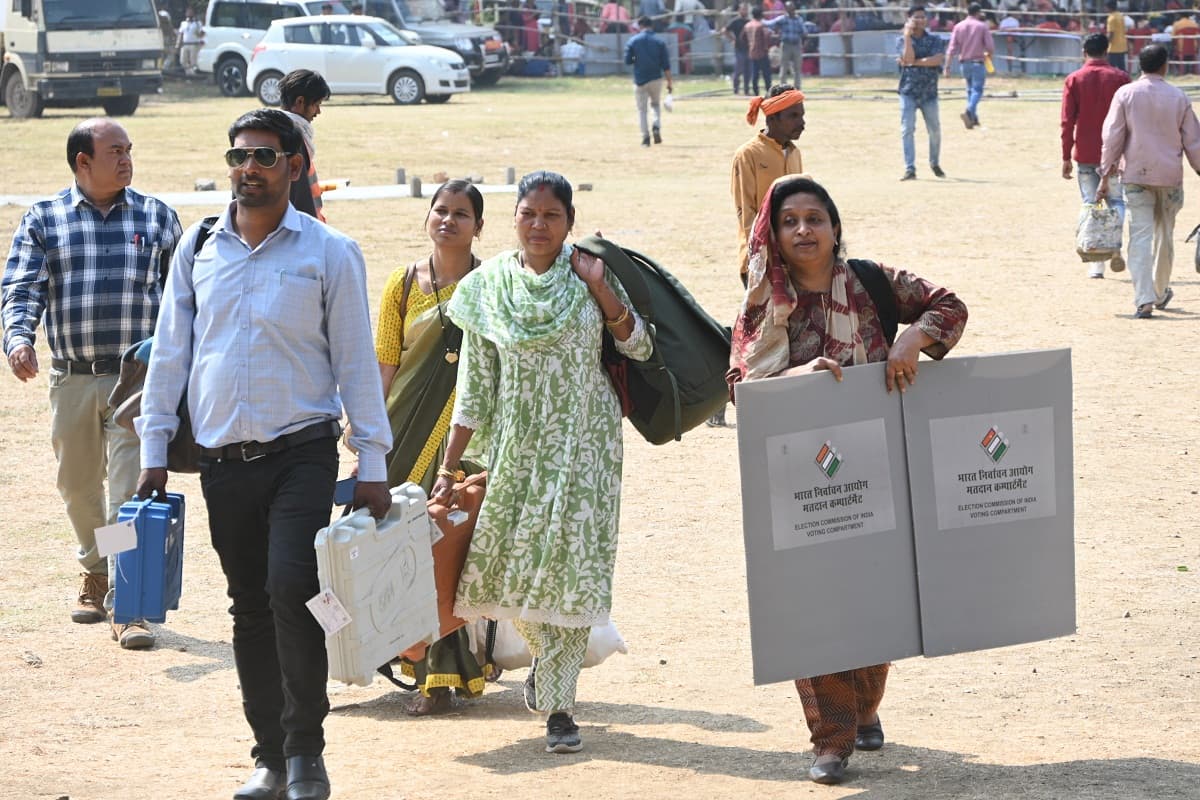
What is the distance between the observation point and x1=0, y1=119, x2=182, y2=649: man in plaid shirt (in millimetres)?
6691

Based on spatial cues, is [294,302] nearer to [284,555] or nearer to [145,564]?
[284,555]

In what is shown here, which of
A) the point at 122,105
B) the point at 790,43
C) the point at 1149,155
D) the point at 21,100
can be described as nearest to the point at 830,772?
the point at 1149,155

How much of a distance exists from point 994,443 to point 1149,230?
8294 millimetres

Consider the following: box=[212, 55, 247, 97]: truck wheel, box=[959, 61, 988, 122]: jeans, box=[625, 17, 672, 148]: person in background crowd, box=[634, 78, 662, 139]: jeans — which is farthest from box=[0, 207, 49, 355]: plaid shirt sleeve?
box=[212, 55, 247, 97]: truck wheel

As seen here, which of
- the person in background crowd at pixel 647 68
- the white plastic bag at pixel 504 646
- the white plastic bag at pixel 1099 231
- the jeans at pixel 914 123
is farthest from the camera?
the person in background crowd at pixel 647 68

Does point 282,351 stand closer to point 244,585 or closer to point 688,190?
point 244,585

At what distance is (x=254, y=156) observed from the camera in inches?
180

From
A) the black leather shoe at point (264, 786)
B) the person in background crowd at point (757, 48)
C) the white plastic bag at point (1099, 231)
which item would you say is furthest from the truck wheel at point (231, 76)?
the black leather shoe at point (264, 786)

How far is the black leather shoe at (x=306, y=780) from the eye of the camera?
183 inches

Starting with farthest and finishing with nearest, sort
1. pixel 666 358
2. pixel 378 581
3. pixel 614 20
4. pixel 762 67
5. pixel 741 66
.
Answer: pixel 614 20, pixel 741 66, pixel 762 67, pixel 666 358, pixel 378 581

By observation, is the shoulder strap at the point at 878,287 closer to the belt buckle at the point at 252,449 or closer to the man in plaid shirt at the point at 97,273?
the belt buckle at the point at 252,449

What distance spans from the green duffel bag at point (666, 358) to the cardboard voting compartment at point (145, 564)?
146 cm

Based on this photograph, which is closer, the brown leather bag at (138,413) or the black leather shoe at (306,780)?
the black leather shoe at (306,780)

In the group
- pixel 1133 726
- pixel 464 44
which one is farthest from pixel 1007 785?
pixel 464 44
